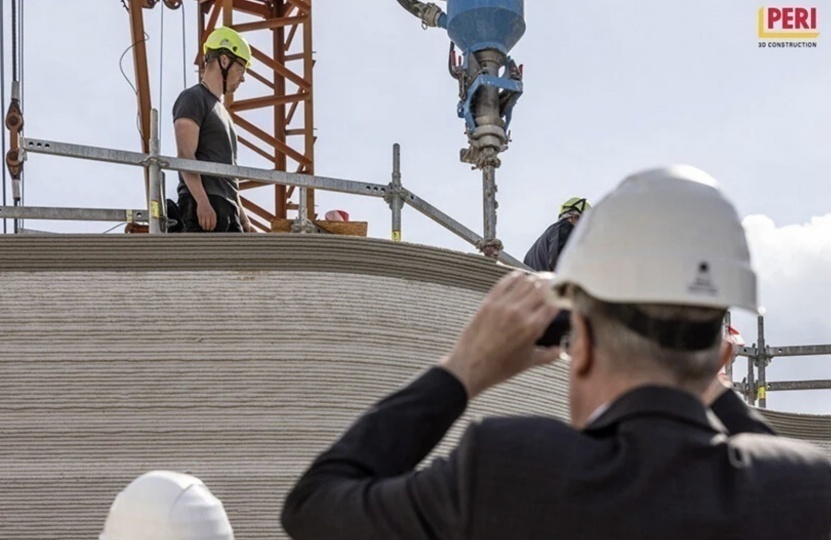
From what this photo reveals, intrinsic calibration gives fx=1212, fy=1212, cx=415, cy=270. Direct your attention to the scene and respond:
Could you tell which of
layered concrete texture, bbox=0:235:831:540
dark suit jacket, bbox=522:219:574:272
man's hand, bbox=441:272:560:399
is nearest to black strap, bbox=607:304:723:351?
man's hand, bbox=441:272:560:399

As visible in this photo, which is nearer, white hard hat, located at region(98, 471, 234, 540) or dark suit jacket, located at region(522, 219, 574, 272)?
white hard hat, located at region(98, 471, 234, 540)

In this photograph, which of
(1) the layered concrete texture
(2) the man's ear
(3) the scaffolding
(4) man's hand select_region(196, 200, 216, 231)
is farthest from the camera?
(3) the scaffolding

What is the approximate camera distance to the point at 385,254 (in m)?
5.21

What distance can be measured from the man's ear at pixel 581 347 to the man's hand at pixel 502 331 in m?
0.10

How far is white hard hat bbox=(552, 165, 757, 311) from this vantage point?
1.50m

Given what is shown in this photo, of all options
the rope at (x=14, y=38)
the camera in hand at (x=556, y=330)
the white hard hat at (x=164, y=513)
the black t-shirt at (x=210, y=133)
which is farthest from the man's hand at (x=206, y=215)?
the rope at (x=14, y=38)

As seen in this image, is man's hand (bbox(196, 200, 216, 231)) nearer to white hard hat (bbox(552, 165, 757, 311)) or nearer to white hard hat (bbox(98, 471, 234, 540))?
white hard hat (bbox(98, 471, 234, 540))

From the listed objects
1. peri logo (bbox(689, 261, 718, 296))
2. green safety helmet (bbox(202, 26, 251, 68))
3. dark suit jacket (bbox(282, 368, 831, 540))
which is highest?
green safety helmet (bbox(202, 26, 251, 68))

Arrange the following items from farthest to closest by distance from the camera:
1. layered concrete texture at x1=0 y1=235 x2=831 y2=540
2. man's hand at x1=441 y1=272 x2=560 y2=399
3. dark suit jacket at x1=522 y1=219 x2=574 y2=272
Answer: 1. dark suit jacket at x1=522 y1=219 x2=574 y2=272
2. layered concrete texture at x1=0 y1=235 x2=831 y2=540
3. man's hand at x1=441 y1=272 x2=560 y2=399

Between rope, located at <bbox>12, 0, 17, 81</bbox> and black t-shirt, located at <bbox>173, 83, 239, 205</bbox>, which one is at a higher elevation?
rope, located at <bbox>12, 0, 17, 81</bbox>

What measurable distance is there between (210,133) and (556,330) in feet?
15.5

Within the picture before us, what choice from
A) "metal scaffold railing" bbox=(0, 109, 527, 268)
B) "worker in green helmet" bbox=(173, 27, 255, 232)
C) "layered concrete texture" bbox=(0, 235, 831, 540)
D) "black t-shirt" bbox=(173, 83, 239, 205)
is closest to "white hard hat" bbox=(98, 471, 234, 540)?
"layered concrete texture" bbox=(0, 235, 831, 540)

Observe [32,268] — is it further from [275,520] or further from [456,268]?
[456,268]

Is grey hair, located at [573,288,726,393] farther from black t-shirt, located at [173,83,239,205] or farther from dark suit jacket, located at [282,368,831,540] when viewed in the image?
black t-shirt, located at [173,83,239,205]
